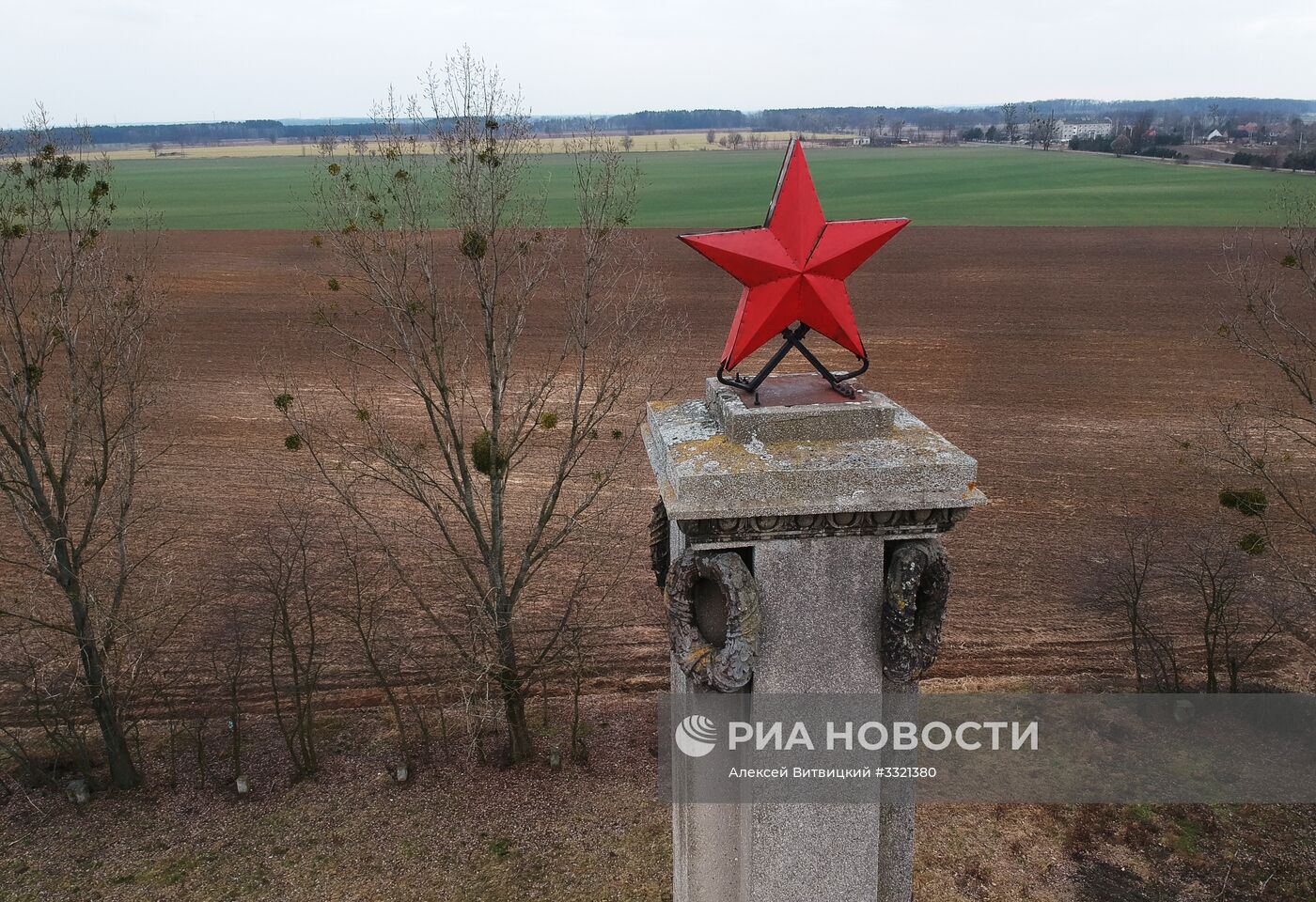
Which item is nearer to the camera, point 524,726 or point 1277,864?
point 1277,864

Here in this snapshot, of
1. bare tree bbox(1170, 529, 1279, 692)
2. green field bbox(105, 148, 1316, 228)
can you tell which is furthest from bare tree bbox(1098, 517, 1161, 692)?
green field bbox(105, 148, 1316, 228)

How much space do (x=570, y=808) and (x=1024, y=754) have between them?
750cm

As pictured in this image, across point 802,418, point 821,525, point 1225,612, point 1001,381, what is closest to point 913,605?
point 821,525

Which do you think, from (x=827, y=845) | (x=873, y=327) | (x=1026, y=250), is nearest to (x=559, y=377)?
(x=873, y=327)

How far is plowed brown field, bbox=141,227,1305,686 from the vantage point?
1825 centimetres

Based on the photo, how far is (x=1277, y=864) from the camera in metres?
11.4

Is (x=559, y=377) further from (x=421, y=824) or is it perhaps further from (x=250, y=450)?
(x=421, y=824)

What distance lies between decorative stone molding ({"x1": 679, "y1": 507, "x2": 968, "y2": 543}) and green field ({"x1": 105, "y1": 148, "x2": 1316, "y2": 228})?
1793 inches

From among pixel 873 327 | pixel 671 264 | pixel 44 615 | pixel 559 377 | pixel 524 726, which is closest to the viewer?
pixel 524 726

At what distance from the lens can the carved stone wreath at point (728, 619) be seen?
15.9 feet

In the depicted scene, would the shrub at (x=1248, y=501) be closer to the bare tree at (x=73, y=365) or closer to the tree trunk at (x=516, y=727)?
the tree trunk at (x=516, y=727)

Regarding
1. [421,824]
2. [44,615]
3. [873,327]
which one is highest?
[873,327]

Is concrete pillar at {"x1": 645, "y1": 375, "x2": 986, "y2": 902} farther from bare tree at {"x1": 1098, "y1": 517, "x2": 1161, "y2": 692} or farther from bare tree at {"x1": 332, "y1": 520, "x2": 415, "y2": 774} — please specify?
bare tree at {"x1": 1098, "y1": 517, "x2": 1161, "y2": 692}

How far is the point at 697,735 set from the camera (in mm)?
5594
